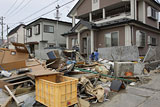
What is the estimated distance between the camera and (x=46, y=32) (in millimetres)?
20469

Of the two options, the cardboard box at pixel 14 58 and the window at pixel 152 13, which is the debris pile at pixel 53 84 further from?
the window at pixel 152 13

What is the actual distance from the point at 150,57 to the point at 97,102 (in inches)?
264

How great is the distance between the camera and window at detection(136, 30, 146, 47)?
1111cm

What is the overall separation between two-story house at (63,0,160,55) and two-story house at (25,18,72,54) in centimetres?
634

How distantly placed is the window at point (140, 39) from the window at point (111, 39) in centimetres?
188

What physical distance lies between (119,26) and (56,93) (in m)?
9.86

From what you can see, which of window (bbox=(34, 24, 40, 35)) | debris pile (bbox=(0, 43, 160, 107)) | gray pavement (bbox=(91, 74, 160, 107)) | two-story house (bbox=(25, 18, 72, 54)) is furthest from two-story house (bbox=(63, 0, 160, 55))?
window (bbox=(34, 24, 40, 35))

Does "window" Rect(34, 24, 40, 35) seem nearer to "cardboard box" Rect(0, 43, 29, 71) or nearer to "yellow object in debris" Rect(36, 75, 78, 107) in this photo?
"cardboard box" Rect(0, 43, 29, 71)

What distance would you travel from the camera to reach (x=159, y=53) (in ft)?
32.9

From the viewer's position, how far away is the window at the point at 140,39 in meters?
11.1

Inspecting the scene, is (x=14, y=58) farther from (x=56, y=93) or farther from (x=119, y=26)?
(x=119, y=26)

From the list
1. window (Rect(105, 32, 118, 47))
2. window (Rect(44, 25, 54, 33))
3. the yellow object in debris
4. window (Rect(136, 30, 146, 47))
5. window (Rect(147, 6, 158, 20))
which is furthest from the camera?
window (Rect(44, 25, 54, 33))

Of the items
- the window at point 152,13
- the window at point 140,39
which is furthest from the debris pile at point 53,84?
the window at point 152,13

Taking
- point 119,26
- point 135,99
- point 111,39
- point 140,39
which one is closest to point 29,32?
point 111,39
